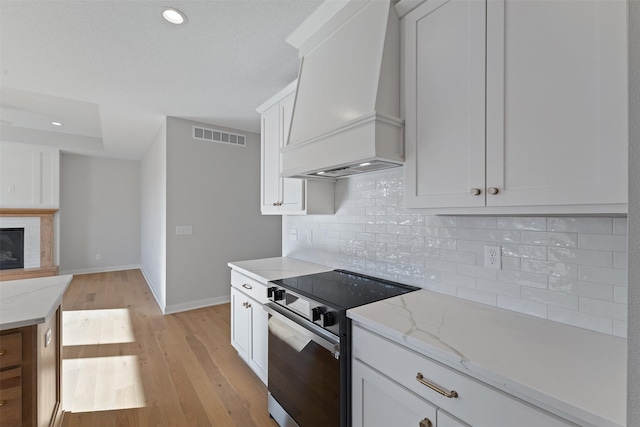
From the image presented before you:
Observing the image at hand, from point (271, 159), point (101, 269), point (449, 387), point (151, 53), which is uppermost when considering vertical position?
point (151, 53)

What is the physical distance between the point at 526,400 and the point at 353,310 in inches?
27.3

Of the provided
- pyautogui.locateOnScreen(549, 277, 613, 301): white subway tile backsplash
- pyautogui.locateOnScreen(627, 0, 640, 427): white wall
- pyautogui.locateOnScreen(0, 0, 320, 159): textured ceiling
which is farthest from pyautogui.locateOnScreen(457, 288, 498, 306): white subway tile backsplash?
pyautogui.locateOnScreen(0, 0, 320, 159): textured ceiling

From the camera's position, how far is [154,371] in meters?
2.45

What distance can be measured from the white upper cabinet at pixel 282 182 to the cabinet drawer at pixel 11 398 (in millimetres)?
1747

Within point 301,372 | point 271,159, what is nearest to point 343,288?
point 301,372

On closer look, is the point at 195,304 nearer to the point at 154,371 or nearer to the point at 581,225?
the point at 154,371

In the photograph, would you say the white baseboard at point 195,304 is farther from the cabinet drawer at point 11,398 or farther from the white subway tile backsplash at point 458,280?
the white subway tile backsplash at point 458,280

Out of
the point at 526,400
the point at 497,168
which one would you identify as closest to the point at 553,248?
the point at 497,168

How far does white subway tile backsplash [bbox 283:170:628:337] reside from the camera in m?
1.10

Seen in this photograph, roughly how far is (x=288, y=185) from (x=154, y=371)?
6.54 feet

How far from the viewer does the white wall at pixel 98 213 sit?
231 inches

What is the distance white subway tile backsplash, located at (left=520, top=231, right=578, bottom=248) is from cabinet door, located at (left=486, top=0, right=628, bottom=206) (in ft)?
1.12

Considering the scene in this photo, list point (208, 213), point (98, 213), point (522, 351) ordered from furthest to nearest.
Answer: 1. point (98, 213)
2. point (208, 213)
3. point (522, 351)

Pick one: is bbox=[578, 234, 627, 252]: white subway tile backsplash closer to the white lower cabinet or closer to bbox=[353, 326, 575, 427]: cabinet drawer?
bbox=[353, 326, 575, 427]: cabinet drawer
